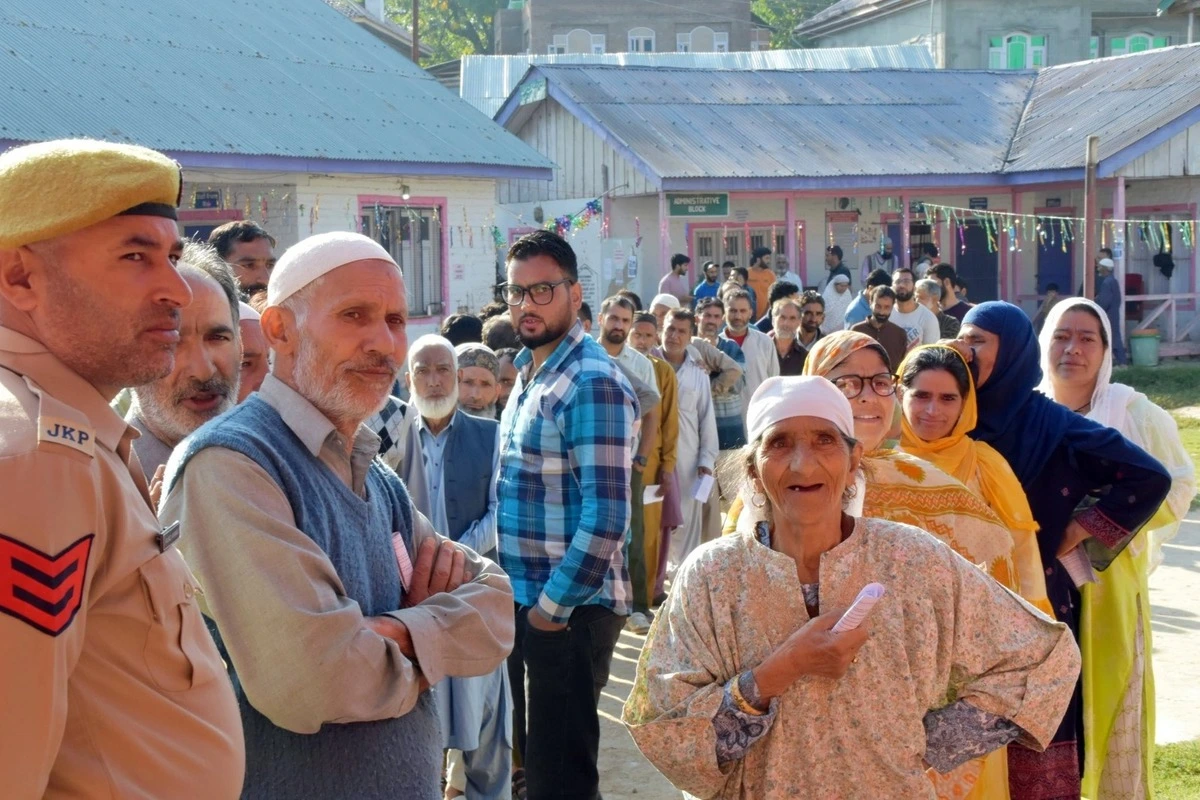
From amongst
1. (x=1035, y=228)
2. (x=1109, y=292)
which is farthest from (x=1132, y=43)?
(x=1109, y=292)

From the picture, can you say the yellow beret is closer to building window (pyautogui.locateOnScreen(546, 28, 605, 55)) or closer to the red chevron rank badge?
the red chevron rank badge

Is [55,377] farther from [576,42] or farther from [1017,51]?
[576,42]

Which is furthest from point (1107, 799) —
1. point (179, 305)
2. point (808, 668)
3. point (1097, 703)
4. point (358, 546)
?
point (179, 305)

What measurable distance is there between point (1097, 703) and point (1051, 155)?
20562 millimetres

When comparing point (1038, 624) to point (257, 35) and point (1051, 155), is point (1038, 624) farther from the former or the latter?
point (1051, 155)

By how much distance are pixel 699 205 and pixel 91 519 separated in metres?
21.4

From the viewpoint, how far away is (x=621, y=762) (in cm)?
621

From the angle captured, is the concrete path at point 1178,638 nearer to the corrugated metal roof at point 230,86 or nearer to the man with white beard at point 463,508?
the man with white beard at point 463,508

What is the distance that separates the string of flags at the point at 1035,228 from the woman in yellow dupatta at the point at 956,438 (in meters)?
20.0

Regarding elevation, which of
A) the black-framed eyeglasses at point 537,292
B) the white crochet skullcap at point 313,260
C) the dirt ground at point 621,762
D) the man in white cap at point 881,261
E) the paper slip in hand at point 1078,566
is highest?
the man in white cap at point 881,261

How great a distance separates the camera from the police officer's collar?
1860 millimetres

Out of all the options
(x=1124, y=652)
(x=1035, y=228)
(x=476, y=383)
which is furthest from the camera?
(x=1035, y=228)

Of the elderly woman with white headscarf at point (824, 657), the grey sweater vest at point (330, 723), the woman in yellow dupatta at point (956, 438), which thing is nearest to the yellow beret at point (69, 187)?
the grey sweater vest at point (330, 723)

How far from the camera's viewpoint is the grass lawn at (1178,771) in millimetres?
5496
